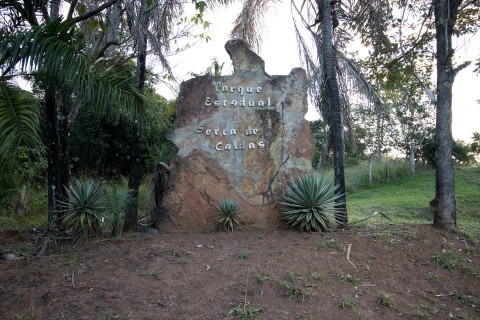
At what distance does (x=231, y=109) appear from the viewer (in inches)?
327

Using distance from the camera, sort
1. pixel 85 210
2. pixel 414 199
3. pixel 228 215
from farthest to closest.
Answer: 1. pixel 414 199
2. pixel 228 215
3. pixel 85 210

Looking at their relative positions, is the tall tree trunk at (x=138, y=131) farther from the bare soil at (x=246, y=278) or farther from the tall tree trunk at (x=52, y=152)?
the tall tree trunk at (x=52, y=152)

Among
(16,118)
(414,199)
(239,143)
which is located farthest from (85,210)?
(414,199)

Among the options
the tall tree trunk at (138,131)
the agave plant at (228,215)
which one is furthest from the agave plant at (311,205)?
the tall tree trunk at (138,131)

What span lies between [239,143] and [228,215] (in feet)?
4.58

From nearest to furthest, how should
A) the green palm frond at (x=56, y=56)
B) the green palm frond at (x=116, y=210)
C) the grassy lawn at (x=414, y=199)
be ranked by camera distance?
1. the green palm frond at (x=56, y=56)
2. the green palm frond at (x=116, y=210)
3. the grassy lawn at (x=414, y=199)

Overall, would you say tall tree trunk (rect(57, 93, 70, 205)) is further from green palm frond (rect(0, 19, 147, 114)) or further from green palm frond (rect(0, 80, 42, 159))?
green palm frond (rect(0, 80, 42, 159))

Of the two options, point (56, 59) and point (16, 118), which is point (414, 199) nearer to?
point (56, 59)

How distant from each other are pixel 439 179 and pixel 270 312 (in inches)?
194

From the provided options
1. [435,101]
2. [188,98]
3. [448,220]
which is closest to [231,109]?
[188,98]

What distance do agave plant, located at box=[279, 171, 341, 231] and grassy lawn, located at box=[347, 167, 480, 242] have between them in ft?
8.92

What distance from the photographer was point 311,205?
7500mm

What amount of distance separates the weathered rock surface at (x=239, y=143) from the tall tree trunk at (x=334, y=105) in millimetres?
495

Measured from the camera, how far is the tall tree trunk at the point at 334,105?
8.23 m
